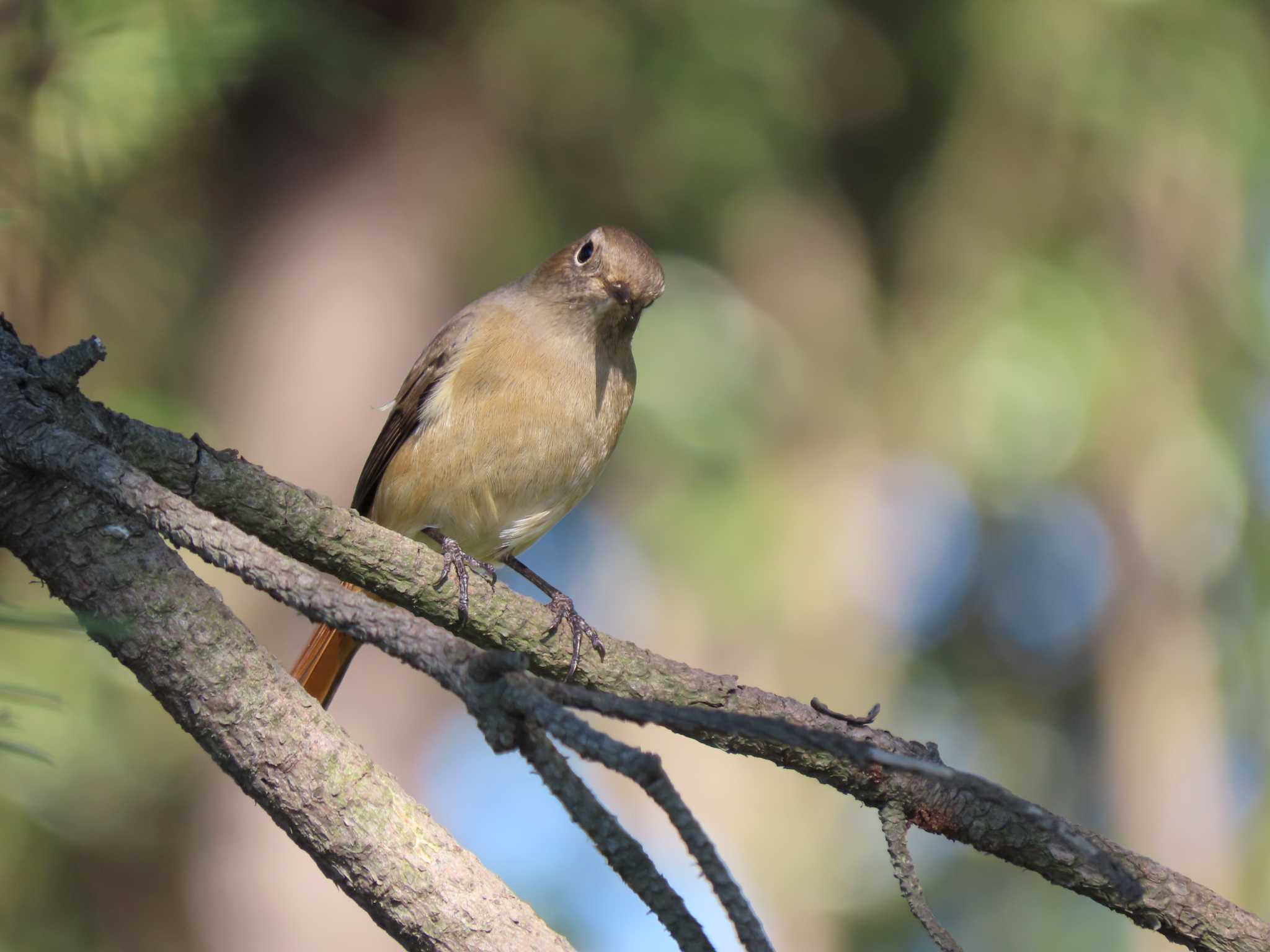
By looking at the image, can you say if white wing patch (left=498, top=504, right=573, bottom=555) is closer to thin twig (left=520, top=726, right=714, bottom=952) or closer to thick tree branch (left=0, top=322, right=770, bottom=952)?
thick tree branch (left=0, top=322, right=770, bottom=952)

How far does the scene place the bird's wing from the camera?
4.16 m

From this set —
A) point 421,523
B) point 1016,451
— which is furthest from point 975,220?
point 421,523

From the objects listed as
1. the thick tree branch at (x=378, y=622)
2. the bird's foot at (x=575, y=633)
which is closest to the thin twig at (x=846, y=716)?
the bird's foot at (x=575, y=633)

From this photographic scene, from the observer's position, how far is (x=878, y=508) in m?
8.45

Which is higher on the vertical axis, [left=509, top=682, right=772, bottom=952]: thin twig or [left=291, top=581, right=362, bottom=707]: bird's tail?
[left=291, top=581, right=362, bottom=707]: bird's tail

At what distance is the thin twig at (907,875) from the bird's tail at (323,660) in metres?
2.24

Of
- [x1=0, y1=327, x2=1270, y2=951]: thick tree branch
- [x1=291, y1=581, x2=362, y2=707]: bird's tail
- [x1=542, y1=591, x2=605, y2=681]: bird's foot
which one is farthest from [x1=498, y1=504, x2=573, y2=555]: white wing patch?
[x1=0, y1=327, x2=1270, y2=951]: thick tree branch

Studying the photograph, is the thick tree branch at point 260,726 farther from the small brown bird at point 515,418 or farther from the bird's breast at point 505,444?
the bird's breast at point 505,444

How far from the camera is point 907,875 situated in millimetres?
1653

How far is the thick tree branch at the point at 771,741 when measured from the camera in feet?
5.88

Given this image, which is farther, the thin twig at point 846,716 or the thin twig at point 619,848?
the thin twig at point 846,716

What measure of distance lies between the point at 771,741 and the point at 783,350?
22.1ft

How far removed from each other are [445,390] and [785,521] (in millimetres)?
3936

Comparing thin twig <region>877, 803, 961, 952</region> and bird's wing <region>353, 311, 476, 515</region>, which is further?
bird's wing <region>353, 311, 476, 515</region>
